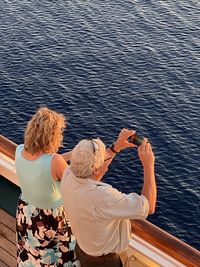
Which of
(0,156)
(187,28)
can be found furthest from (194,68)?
(0,156)

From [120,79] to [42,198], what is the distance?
4649 cm

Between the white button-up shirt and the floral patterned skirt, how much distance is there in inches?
13.3

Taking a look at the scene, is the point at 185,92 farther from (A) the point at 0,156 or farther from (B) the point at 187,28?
(A) the point at 0,156

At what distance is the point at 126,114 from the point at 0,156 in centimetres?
4120

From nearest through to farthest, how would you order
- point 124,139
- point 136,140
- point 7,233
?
point 136,140 < point 124,139 < point 7,233

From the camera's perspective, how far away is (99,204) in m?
3.12

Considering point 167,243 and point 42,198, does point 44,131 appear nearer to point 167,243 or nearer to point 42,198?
point 42,198

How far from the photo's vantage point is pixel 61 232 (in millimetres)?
3666

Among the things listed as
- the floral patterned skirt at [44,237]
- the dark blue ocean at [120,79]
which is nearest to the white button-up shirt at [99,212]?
the floral patterned skirt at [44,237]

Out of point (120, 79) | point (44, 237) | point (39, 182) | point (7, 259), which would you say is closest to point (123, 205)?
point (39, 182)

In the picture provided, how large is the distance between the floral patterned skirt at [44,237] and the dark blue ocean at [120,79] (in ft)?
104

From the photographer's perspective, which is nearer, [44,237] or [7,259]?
[44,237]

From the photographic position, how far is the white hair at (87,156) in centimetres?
310

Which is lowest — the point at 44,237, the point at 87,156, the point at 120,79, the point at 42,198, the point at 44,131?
the point at 120,79
